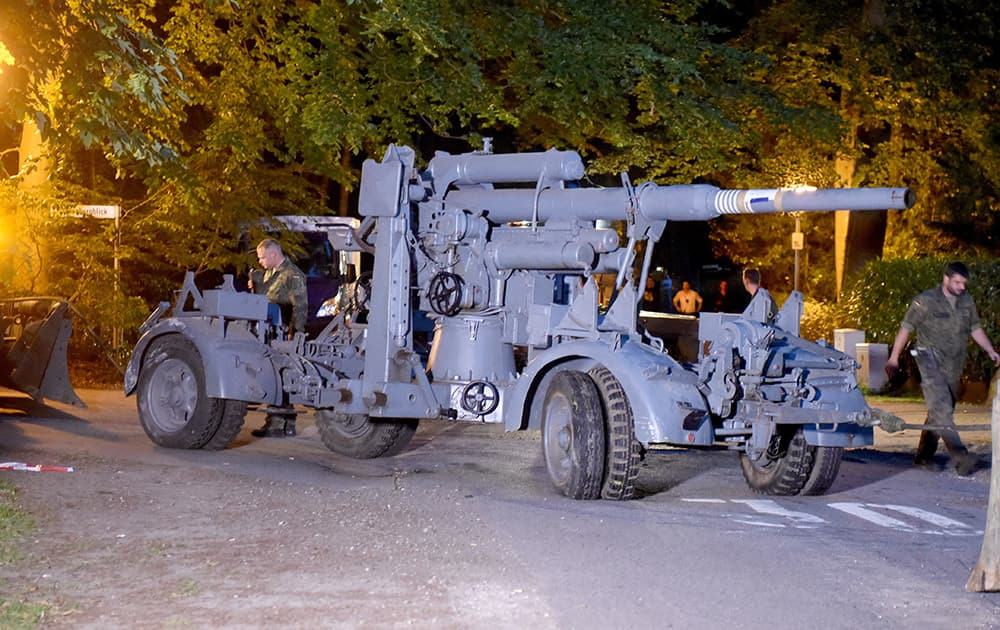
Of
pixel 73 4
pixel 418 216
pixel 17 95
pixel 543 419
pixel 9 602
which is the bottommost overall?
pixel 9 602

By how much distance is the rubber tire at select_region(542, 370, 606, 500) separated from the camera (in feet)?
34.6

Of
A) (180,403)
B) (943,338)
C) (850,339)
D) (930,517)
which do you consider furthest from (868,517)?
(850,339)

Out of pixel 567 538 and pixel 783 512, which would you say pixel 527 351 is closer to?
pixel 783 512

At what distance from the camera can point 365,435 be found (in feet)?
45.5

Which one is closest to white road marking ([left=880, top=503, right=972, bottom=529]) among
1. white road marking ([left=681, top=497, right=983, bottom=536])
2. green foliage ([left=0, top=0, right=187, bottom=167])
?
white road marking ([left=681, top=497, right=983, bottom=536])

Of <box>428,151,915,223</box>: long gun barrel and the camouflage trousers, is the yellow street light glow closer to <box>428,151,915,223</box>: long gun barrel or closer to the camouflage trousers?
<box>428,151,915,223</box>: long gun barrel

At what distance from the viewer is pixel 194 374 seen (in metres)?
13.5

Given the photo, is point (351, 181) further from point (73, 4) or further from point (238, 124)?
point (73, 4)

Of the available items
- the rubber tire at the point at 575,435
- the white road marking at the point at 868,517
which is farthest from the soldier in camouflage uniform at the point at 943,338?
the rubber tire at the point at 575,435

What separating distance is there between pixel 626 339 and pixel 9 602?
4999mm

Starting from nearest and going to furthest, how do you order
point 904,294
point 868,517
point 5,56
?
1. point 868,517
2. point 5,56
3. point 904,294

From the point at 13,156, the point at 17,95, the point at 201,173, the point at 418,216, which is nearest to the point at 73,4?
the point at 17,95

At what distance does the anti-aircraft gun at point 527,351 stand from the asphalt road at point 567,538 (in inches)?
15.2

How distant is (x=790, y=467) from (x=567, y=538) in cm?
303
